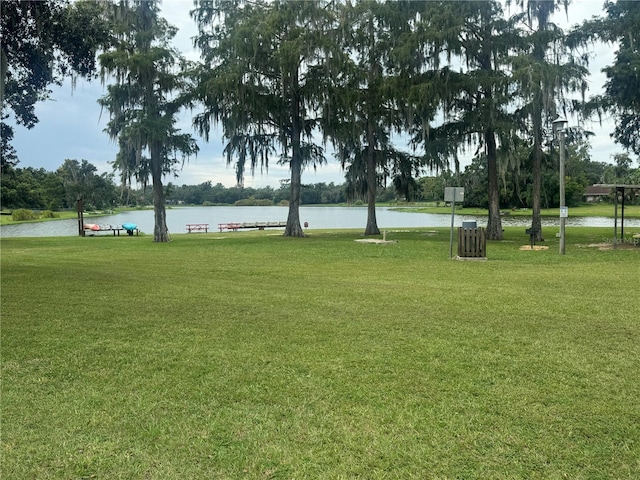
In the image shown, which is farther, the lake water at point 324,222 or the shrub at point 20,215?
the shrub at point 20,215

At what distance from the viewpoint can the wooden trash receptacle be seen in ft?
43.5

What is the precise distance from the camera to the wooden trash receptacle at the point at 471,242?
13258mm

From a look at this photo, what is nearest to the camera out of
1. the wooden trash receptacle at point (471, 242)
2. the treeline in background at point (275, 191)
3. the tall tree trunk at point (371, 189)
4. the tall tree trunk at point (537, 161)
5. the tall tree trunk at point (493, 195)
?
the wooden trash receptacle at point (471, 242)

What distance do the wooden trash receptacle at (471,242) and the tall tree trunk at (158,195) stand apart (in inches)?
557

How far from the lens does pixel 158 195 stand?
23.9 meters

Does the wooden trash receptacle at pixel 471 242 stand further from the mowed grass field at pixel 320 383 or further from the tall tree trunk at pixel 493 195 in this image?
the tall tree trunk at pixel 493 195

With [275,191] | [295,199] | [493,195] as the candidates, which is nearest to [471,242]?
[493,195]

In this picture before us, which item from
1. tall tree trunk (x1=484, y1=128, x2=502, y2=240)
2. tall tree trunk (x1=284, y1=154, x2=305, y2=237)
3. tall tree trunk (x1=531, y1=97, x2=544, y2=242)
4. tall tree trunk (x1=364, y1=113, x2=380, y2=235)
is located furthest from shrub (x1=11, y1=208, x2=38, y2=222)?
tall tree trunk (x1=531, y1=97, x2=544, y2=242)

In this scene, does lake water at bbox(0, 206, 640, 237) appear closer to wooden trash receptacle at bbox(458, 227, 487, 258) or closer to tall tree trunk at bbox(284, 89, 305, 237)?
tall tree trunk at bbox(284, 89, 305, 237)

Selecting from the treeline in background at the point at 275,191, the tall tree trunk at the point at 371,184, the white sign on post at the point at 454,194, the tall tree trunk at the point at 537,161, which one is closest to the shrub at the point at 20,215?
the treeline in background at the point at 275,191

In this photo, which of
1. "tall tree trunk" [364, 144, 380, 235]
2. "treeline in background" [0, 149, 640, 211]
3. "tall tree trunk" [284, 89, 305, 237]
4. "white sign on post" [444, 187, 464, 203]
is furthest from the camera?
"treeline in background" [0, 149, 640, 211]

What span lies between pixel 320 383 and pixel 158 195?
21547 millimetres

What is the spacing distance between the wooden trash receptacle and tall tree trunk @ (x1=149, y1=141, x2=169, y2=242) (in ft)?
46.4

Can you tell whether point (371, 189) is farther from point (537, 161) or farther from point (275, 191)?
point (275, 191)
